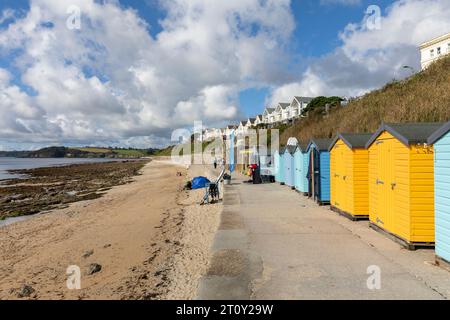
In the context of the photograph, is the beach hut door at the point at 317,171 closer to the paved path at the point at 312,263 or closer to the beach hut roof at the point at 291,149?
the paved path at the point at 312,263

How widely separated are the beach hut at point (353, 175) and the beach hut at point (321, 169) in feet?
5.98

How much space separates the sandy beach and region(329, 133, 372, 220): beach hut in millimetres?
3884

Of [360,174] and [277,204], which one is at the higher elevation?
[360,174]

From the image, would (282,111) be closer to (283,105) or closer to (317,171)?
(283,105)

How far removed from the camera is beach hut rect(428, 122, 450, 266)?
201 inches

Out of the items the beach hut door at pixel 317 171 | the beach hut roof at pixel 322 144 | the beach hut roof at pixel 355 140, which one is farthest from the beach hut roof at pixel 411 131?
the beach hut door at pixel 317 171

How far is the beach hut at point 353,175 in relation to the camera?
8.90 metres

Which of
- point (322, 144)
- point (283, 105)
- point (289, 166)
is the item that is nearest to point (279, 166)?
point (289, 166)

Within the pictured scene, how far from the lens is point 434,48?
5041 centimetres
